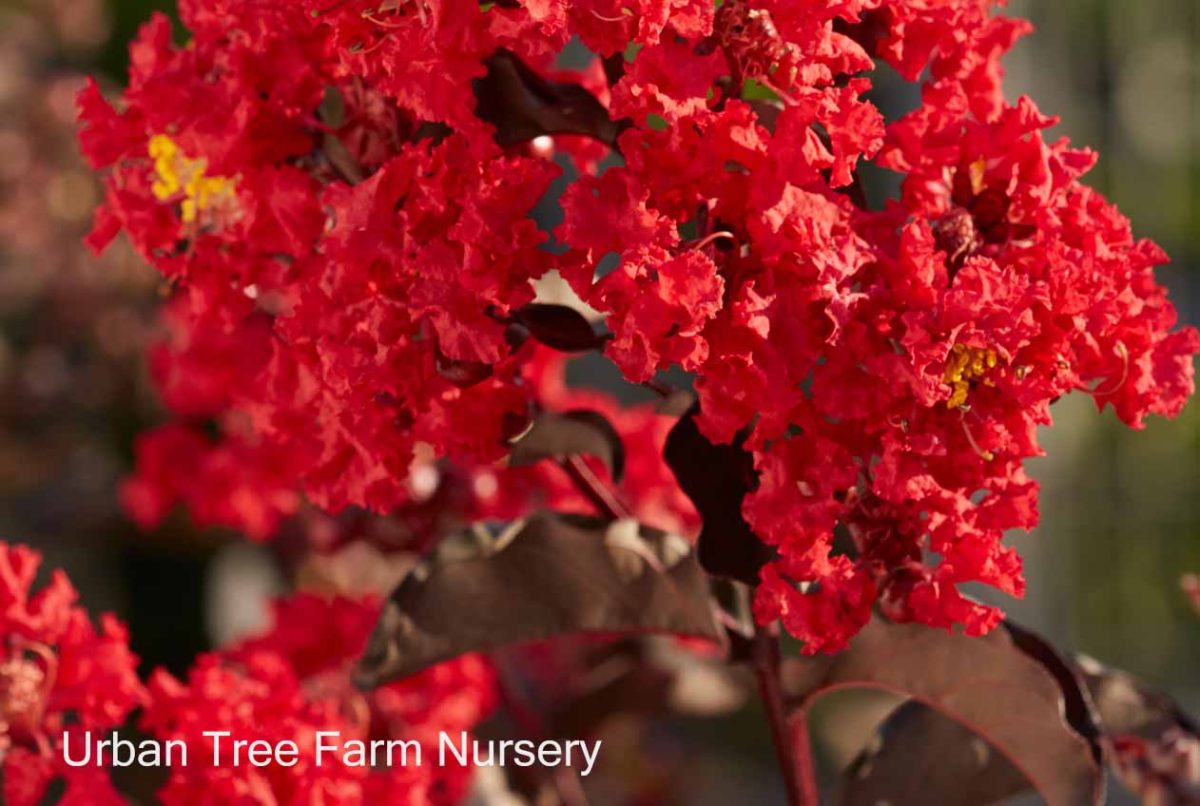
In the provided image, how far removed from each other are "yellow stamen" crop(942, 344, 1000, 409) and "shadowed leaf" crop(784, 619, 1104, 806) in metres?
0.14

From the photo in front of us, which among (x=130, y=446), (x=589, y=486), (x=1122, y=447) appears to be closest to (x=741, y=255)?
(x=589, y=486)

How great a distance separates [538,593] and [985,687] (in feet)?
0.70

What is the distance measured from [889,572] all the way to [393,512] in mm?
554

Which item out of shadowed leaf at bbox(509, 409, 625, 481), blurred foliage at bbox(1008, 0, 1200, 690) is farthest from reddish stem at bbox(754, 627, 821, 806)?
blurred foliage at bbox(1008, 0, 1200, 690)

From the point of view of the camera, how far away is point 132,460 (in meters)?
2.32

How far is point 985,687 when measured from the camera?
2.19 feet

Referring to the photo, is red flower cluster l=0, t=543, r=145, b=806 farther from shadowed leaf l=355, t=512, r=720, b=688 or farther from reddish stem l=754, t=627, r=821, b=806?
reddish stem l=754, t=627, r=821, b=806

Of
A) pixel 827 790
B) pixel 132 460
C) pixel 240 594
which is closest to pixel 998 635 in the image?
pixel 827 790

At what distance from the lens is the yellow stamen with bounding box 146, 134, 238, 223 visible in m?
0.70

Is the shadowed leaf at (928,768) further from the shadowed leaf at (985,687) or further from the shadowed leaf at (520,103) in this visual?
the shadowed leaf at (520,103)

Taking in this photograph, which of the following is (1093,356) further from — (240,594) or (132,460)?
(132,460)

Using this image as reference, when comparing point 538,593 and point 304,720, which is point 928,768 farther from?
point 304,720

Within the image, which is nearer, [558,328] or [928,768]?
[558,328]

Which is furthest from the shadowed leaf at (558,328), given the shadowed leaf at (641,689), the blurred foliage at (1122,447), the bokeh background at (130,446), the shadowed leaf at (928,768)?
the blurred foliage at (1122,447)
